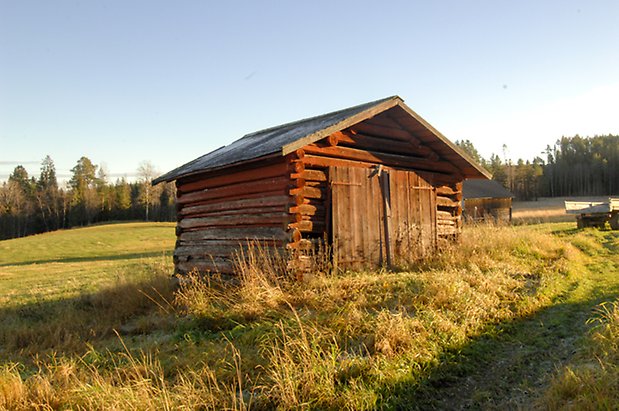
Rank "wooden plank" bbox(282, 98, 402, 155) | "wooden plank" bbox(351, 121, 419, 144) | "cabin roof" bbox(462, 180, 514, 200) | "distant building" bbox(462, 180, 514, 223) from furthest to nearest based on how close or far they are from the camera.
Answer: "cabin roof" bbox(462, 180, 514, 200), "distant building" bbox(462, 180, 514, 223), "wooden plank" bbox(351, 121, 419, 144), "wooden plank" bbox(282, 98, 402, 155)

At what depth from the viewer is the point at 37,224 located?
71.3m

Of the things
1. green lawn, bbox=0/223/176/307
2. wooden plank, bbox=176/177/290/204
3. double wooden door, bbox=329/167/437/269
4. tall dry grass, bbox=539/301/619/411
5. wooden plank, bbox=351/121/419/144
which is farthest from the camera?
green lawn, bbox=0/223/176/307

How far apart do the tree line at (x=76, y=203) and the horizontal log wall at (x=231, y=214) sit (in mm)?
62538

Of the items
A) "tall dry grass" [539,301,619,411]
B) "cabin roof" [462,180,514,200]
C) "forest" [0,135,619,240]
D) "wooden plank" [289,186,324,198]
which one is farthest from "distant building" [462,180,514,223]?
"tall dry grass" [539,301,619,411]

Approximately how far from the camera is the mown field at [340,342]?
12.9ft

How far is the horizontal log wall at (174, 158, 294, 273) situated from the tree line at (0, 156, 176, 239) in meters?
62.5

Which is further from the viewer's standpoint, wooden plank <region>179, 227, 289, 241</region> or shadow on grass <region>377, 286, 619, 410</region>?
wooden plank <region>179, 227, 289, 241</region>

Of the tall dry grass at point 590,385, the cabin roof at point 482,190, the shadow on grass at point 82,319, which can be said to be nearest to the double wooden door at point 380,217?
the shadow on grass at point 82,319

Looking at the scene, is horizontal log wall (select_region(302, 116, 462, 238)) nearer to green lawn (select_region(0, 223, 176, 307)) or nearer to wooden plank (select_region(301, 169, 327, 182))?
wooden plank (select_region(301, 169, 327, 182))

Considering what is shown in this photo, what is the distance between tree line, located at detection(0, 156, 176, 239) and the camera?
6906 cm

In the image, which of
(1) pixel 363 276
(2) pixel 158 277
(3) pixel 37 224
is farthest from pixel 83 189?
(1) pixel 363 276

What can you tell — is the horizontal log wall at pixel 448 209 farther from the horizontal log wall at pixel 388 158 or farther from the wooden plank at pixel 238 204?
the wooden plank at pixel 238 204

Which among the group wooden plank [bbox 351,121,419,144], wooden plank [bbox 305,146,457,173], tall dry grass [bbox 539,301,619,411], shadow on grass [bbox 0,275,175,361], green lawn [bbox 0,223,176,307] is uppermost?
wooden plank [bbox 351,121,419,144]

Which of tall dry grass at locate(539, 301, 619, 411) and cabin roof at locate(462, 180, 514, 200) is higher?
cabin roof at locate(462, 180, 514, 200)
